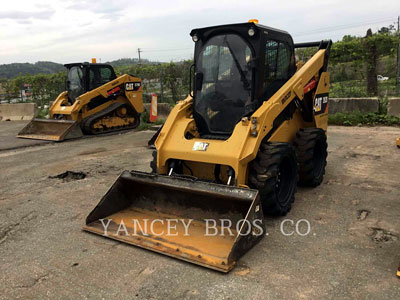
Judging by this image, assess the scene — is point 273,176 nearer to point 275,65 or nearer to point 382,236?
point 382,236

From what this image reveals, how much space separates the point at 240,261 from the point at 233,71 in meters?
2.39

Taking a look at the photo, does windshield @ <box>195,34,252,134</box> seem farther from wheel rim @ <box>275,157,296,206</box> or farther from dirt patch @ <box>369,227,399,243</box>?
dirt patch @ <box>369,227,399,243</box>

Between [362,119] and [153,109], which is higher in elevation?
[153,109]

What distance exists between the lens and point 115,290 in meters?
2.97

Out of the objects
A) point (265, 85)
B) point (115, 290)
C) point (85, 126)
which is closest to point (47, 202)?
point (115, 290)

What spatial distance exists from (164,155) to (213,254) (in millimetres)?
1592

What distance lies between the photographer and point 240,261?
3.36m

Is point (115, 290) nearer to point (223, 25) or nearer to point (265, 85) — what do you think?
point (265, 85)

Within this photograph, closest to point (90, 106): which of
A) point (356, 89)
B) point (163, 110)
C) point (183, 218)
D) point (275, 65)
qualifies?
point (163, 110)

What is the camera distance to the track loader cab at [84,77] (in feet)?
37.1

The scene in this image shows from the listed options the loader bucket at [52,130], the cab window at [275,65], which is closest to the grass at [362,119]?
the cab window at [275,65]

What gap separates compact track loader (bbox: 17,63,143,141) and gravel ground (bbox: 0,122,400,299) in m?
4.88

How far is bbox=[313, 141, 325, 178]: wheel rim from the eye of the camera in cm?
552

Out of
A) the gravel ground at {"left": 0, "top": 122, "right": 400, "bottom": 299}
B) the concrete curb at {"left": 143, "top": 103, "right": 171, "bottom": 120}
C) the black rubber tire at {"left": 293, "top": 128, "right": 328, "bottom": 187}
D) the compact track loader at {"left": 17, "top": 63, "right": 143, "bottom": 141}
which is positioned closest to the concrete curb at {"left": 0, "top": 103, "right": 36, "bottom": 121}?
the compact track loader at {"left": 17, "top": 63, "right": 143, "bottom": 141}
